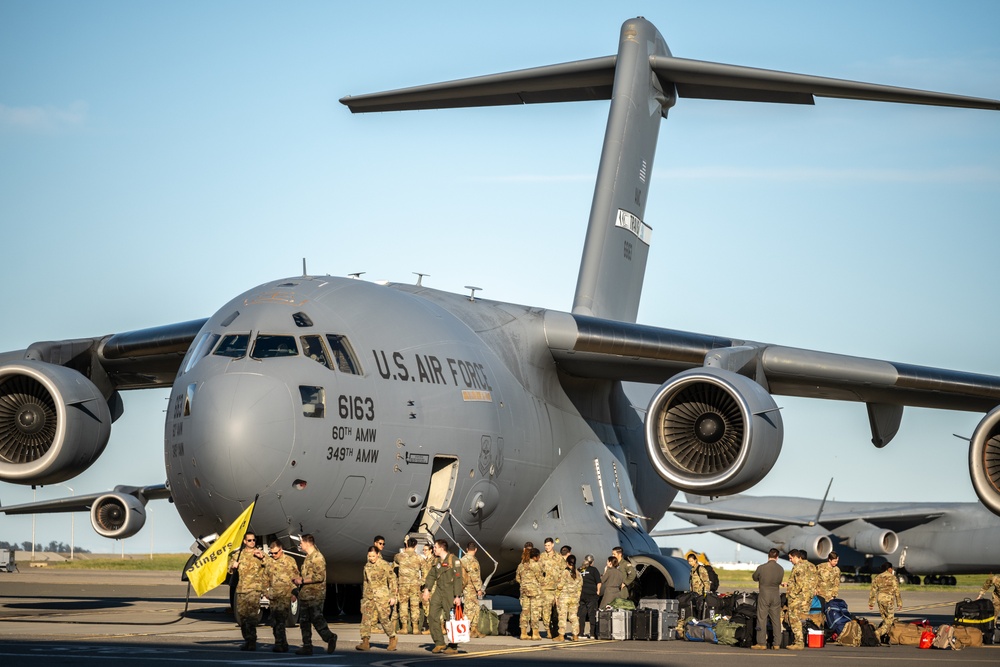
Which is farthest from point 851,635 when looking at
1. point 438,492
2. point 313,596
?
point 313,596

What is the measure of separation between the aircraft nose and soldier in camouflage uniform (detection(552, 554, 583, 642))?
11.5ft

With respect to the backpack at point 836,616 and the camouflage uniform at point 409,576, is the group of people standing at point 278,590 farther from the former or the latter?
the backpack at point 836,616

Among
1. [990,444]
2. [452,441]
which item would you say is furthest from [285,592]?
[990,444]

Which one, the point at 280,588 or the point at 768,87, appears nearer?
the point at 280,588

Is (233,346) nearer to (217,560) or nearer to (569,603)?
(217,560)

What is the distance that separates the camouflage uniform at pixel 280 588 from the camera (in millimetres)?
10203

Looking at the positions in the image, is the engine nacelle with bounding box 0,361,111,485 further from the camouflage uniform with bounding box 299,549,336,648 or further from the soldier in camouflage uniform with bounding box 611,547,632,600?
the soldier in camouflage uniform with bounding box 611,547,632,600

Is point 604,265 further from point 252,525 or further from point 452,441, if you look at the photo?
point 252,525

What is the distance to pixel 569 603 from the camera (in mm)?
12859

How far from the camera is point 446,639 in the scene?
11.1m

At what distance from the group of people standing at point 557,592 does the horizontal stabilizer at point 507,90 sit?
7.16 m

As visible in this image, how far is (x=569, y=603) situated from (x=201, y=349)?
14.7ft

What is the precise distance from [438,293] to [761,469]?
13.9 ft

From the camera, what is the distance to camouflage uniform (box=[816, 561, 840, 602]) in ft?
46.3
